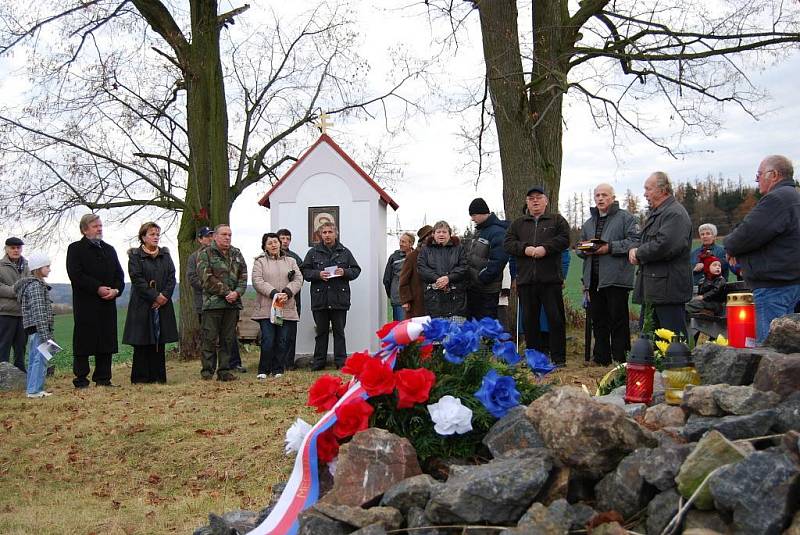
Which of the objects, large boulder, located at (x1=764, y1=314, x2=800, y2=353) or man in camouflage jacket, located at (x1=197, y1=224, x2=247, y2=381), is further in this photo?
man in camouflage jacket, located at (x1=197, y1=224, x2=247, y2=381)

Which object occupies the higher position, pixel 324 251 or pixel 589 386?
pixel 324 251

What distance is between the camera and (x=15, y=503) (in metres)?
5.47

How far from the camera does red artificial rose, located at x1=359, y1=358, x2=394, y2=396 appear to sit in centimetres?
365

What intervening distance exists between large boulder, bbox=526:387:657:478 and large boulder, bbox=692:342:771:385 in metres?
0.66

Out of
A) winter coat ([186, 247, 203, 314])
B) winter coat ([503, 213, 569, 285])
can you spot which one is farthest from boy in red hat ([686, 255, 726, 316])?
winter coat ([186, 247, 203, 314])

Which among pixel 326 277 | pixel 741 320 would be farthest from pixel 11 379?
pixel 741 320

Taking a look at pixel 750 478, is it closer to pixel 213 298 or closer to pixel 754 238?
pixel 754 238

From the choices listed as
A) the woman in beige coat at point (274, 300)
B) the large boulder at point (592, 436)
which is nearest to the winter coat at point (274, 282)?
the woman in beige coat at point (274, 300)

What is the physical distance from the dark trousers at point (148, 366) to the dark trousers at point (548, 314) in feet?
15.2

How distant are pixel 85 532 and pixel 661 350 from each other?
145 inches

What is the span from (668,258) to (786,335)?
324 centimetres

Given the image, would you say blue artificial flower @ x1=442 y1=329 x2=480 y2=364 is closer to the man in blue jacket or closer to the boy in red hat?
the man in blue jacket

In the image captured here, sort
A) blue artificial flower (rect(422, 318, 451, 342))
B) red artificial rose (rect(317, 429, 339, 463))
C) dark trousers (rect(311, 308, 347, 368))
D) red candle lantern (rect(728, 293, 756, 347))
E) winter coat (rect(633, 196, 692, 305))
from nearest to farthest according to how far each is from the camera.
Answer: red artificial rose (rect(317, 429, 339, 463))
blue artificial flower (rect(422, 318, 451, 342))
red candle lantern (rect(728, 293, 756, 347))
winter coat (rect(633, 196, 692, 305))
dark trousers (rect(311, 308, 347, 368))

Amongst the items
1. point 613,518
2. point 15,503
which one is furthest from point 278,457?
point 613,518
